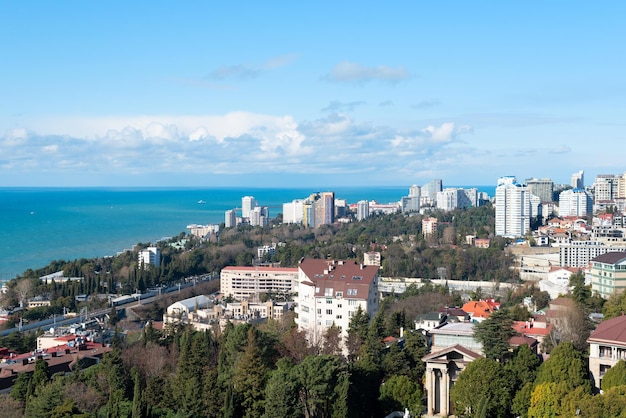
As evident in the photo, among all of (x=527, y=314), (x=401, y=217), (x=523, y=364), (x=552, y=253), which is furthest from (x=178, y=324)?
(x=401, y=217)

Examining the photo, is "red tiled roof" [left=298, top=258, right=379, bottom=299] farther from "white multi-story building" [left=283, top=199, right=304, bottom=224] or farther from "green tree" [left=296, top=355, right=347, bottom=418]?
"white multi-story building" [left=283, top=199, right=304, bottom=224]

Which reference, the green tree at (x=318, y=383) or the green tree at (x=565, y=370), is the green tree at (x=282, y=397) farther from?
the green tree at (x=565, y=370)

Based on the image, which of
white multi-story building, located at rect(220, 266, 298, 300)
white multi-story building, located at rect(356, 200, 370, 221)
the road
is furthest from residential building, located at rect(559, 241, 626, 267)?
white multi-story building, located at rect(356, 200, 370, 221)

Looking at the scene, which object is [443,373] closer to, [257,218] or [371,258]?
[371,258]

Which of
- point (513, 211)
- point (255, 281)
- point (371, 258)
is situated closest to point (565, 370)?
point (255, 281)

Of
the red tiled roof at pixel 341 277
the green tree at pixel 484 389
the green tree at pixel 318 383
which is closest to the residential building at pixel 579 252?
the red tiled roof at pixel 341 277

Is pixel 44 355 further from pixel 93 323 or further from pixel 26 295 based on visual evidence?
pixel 26 295
